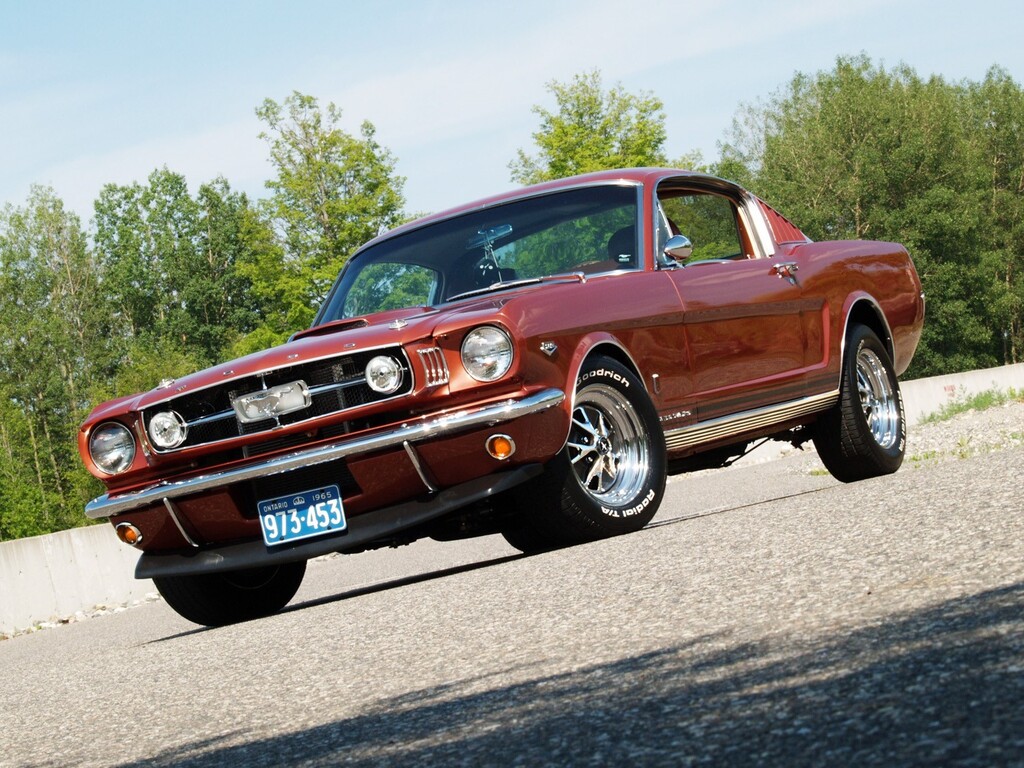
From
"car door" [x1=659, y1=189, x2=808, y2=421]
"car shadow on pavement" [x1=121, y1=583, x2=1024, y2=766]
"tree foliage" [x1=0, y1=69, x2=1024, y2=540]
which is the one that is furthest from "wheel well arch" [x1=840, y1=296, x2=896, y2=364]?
"tree foliage" [x1=0, y1=69, x2=1024, y2=540]

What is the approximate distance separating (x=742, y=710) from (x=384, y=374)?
10.8 ft

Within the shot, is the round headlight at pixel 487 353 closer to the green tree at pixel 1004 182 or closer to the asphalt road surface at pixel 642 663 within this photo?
the asphalt road surface at pixel 642 663

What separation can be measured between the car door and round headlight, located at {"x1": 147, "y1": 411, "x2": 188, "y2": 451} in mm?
2313

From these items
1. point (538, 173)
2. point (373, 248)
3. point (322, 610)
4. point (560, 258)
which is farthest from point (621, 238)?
point (538, 173)

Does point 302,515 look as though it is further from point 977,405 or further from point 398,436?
point 977,405

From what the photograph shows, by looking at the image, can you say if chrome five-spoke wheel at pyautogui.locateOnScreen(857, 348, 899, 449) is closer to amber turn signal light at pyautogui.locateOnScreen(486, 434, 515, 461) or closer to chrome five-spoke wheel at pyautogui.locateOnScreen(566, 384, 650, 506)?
chrome five-spoke wheel at pyautogui.locateOnScreen(566, 384, 650, 506)

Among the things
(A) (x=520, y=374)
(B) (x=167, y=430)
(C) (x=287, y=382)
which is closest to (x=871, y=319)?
(A) (x=520, y=374)

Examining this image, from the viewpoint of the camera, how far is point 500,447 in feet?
18.9

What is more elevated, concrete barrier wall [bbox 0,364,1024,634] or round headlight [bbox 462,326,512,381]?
round headlight [bbox 462,326,512,381]

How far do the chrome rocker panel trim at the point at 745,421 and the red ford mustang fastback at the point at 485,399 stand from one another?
0.02 meters

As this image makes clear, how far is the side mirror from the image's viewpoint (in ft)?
22.3

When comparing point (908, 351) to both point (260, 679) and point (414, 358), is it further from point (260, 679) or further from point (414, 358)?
point (260, 679)

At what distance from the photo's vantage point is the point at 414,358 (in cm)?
578

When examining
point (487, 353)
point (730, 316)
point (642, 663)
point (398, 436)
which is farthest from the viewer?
point (730, 316)
